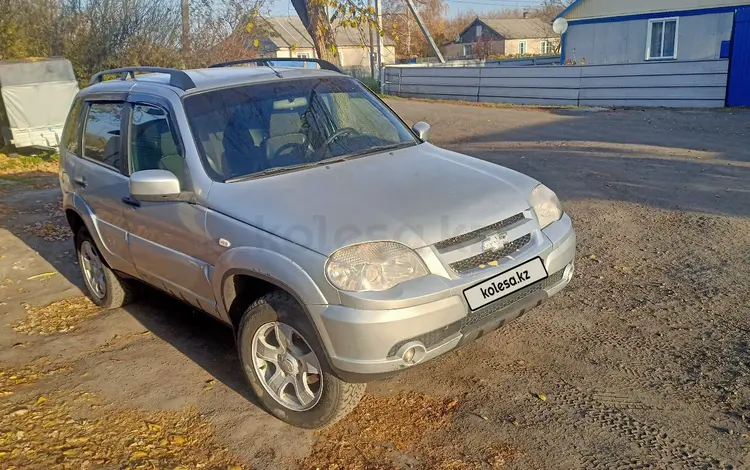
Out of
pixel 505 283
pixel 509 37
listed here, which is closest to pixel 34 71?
pixel 505 283

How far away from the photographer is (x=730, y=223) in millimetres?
6305

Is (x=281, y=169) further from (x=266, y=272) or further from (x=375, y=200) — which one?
(x=266, y=272)

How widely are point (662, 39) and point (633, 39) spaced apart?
3.40ft

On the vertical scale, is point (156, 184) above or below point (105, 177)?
above

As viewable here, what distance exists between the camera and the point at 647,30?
23453 millimetres

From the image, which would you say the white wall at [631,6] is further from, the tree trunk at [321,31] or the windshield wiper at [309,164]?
the windshield wiper at [309,164]

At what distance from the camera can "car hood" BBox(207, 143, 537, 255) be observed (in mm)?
3162


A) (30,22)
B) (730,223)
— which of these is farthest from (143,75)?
(30,22)

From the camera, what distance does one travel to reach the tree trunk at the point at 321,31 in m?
11.2

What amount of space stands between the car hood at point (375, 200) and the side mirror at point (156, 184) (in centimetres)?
25

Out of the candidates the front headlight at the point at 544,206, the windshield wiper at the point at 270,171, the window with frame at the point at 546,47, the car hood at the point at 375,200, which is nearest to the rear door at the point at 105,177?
the windshield wiper at the point at 270,171

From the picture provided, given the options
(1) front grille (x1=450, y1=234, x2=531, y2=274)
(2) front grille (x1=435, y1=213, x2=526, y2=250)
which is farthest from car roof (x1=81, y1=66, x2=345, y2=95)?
(1) front grille (x1=450, y1=234, x2=531, y2=274)

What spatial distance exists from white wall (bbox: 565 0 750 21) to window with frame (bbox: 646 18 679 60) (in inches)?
18.9

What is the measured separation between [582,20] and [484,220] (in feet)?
81.8
